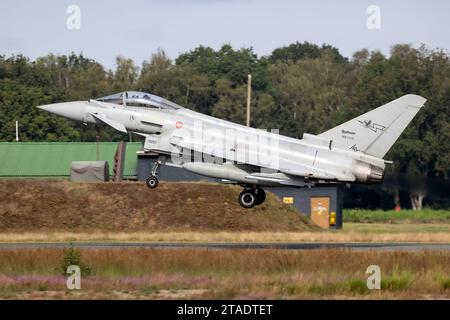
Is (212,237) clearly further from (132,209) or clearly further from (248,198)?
(132,209)

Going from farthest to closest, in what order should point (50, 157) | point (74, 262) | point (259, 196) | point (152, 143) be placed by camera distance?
point (50, 157), point (259, 196), point (152, 143), point (74, 262)

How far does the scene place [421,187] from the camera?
35.5 m

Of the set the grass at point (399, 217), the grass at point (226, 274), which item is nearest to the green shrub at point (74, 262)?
the grass at point (226, 274)

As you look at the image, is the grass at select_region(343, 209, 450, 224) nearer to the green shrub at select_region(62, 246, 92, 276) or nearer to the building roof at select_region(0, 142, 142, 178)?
the building roof at select_region(0, 142, 142, 178)

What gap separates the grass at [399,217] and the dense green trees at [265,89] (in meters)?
3.82

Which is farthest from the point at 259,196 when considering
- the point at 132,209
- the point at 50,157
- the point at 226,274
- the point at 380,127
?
the point at 50,157

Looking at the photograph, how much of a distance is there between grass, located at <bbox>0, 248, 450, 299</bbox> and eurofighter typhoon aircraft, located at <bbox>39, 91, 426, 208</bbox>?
10.8ft

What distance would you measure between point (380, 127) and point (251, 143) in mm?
4380

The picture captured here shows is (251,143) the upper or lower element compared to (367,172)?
upper

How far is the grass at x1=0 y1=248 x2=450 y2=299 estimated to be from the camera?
80.6 feet

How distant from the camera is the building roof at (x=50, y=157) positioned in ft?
197

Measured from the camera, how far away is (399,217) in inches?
2633
